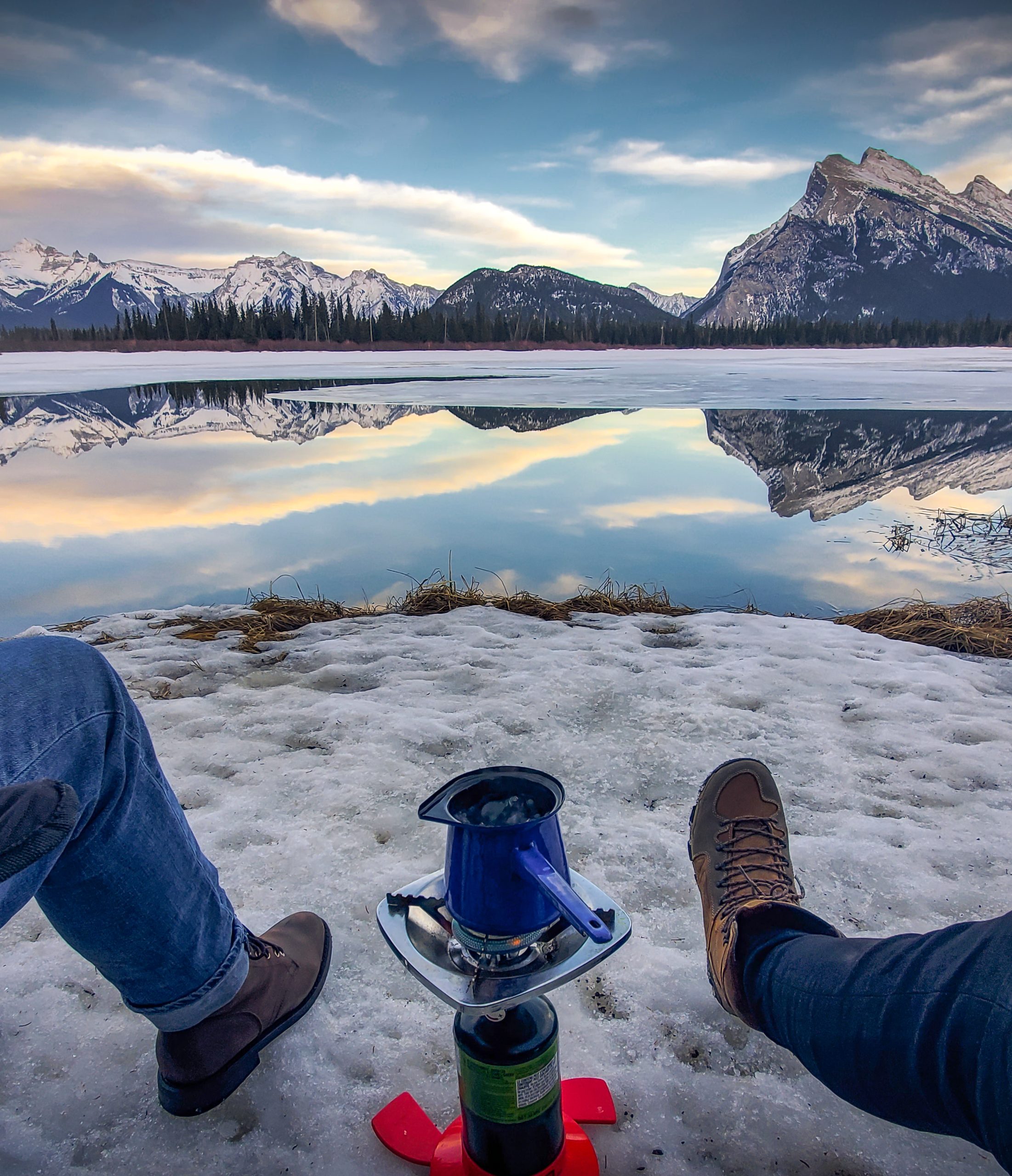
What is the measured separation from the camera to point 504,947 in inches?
33.6

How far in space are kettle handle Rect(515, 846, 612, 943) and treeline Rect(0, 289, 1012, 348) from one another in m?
53.4

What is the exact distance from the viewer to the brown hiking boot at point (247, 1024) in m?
1.15

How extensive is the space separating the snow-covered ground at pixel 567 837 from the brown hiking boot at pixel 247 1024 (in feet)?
0.15

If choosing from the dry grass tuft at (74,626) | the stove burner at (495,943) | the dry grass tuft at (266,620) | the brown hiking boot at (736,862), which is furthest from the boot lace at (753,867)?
the dry grass tuft at (74,626)

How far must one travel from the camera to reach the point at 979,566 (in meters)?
4.73

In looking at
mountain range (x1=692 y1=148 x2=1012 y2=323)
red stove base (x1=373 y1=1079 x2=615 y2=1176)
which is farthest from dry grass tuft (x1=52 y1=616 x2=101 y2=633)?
mountain range (x1=692 y1=148 x2=1012 y2=323)

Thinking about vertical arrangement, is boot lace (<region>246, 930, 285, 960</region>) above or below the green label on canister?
below

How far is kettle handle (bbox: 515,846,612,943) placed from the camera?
71 cm

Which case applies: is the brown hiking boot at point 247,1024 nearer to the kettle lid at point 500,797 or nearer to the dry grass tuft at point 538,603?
the kettle lid at point 500,797

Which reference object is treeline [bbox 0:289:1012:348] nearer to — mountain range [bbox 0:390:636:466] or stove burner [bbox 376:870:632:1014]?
mountain range [bbox 0:390:636:466]

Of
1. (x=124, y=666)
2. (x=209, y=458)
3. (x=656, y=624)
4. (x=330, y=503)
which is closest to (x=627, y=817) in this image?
(x=656, y=624)

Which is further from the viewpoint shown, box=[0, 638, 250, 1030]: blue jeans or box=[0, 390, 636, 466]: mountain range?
box=[0, 390, 636, 466]: mountain range

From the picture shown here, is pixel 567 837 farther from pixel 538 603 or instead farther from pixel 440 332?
pixel 440 332

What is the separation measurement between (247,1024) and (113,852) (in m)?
0.47
